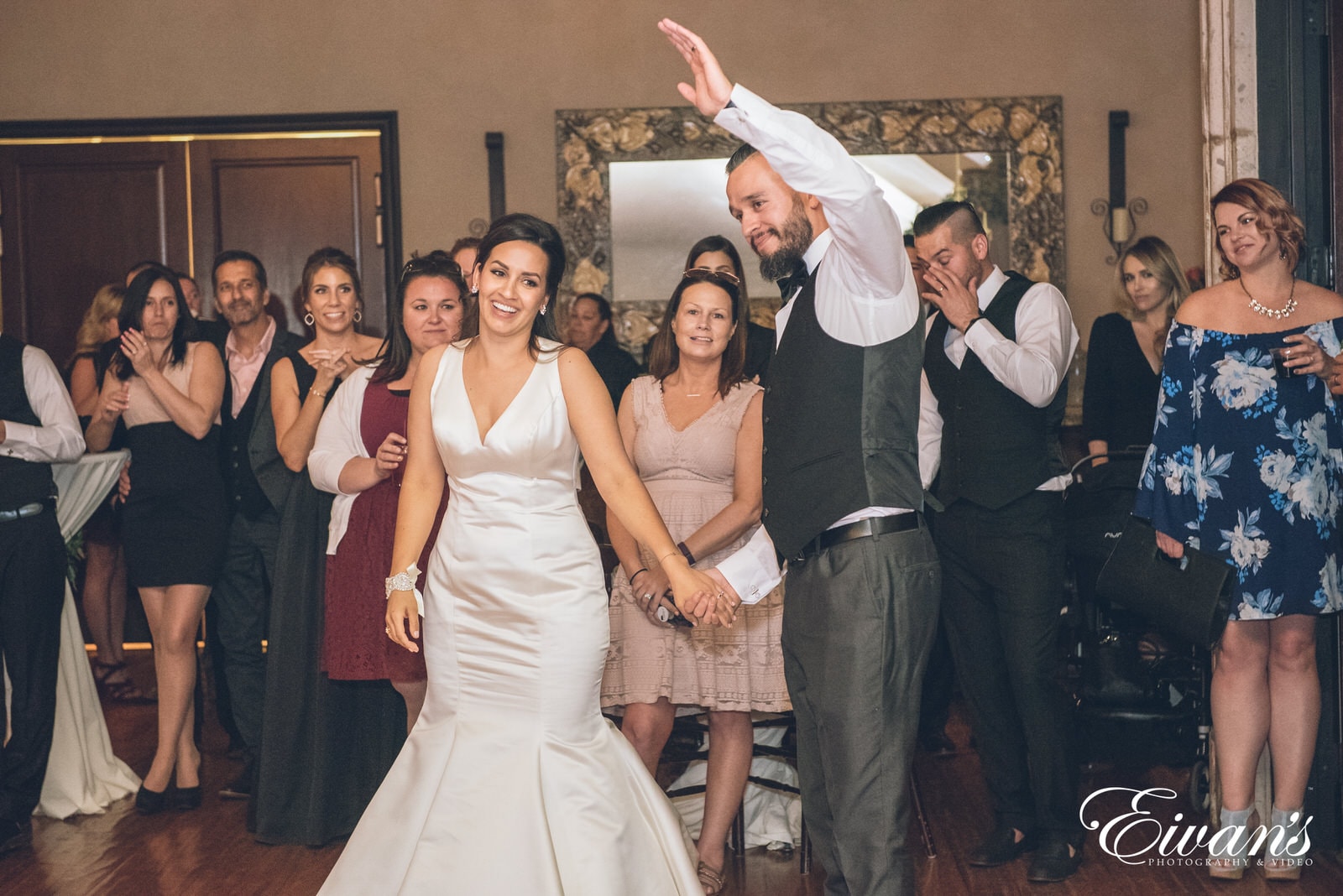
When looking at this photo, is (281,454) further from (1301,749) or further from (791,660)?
(1301,749)

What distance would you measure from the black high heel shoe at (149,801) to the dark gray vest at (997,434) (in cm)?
265

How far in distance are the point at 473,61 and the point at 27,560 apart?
3.69 meters

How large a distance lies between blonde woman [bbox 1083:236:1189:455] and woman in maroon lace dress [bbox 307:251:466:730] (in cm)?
222

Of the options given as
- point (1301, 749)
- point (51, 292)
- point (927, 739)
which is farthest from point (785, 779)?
point (51, 292)

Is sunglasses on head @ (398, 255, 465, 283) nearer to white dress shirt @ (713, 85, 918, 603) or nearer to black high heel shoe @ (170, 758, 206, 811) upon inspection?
white dress shirt @ (713, 85, 918, 603)

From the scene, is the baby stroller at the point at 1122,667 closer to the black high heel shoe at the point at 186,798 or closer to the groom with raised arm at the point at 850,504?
the groom with raised arm at the point at 850,504

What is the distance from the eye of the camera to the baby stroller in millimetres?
3889

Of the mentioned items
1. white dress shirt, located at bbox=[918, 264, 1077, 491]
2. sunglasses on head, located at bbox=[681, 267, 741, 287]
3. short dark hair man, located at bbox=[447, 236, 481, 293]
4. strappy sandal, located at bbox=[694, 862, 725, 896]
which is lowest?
strappy sandal, located at bbox=[694, 862, 725, 896]

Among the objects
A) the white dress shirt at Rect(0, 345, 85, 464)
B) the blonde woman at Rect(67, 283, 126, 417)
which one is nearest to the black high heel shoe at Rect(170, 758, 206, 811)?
the white dress shirt at Rect(0, 345, 85, 464)

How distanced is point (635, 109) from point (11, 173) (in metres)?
3.30

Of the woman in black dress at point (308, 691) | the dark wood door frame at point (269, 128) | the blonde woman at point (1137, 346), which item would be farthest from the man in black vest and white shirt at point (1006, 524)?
the dark wood door frame at point (269, 128)

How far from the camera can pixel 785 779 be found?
3.86 m

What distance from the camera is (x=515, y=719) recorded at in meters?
2.64

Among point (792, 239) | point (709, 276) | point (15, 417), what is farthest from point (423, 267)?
point (792, 239)
